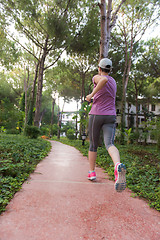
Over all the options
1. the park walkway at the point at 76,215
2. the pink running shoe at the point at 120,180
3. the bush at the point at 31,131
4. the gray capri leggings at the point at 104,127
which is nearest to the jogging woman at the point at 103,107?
the gray capri leggings at the point at 104,127

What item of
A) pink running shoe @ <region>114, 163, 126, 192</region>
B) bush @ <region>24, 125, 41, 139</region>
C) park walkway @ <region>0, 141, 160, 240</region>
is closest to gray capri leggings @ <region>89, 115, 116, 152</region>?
pink running shoe @ <region>114, 163, 126, 192</region>

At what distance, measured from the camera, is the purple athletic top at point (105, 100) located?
2.63 metres

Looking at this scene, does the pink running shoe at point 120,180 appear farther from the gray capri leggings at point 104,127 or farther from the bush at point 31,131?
the bush at point 31,131

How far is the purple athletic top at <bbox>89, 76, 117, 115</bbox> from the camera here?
2.63 metres

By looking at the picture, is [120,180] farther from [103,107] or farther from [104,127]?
[103,107]

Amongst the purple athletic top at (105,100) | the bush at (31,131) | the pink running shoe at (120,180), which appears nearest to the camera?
the pink running shoe at (120,180)

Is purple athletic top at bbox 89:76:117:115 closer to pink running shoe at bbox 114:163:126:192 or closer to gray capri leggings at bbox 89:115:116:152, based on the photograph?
gray capri leggings at bbox 89:115:116:152

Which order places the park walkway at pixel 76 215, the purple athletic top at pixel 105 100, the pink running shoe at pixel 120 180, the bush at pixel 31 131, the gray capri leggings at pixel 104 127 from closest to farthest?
the park walkway at pixel 76 215 → the pink running shoe at pixel 120 180 → the gray capri leggings at pixel 104 127 → the purple athletic top at pixel 105 100 → the bush at pixel 31 131

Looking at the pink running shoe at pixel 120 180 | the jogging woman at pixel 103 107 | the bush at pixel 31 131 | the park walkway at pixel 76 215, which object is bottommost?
the park walkway at pixel 76 215

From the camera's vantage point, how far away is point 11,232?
1.35 m

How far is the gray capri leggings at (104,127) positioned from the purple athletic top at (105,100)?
76 mm

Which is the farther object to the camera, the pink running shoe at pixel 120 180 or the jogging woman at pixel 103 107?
the jogging woman at pixel 103 107

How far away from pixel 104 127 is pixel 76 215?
131cm

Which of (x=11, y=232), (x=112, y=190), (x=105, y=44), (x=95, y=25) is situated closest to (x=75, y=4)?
(x=95, y=25)
